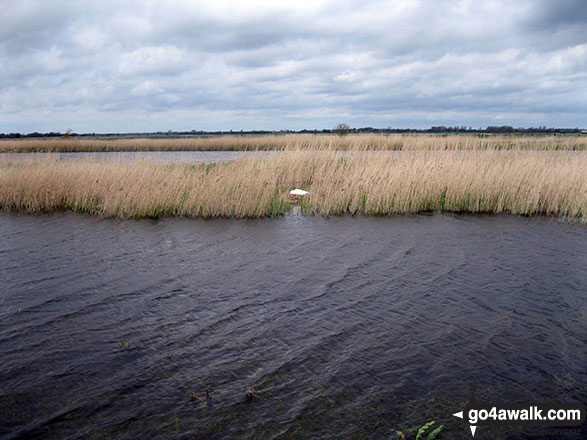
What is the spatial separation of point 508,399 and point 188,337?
332cm

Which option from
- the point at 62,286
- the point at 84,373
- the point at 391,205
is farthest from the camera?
the point at 391,205

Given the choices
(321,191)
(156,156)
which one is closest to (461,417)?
(321,191)

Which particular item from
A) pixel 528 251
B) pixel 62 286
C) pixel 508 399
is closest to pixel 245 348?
pixel 508 399

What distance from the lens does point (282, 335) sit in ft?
A: 16.0

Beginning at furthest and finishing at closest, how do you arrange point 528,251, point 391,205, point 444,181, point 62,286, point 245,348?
point 444,181, point 391,205, point 528,251, point 62,286, point 245,348

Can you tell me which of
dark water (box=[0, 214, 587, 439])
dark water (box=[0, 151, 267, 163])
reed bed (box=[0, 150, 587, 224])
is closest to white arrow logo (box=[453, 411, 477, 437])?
dark water (box=[0, 214, 587, 439])

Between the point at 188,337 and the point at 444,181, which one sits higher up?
the point at 444,181

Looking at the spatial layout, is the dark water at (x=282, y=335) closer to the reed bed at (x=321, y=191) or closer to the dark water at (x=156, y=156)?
the reed bed at (x=321, y=191)

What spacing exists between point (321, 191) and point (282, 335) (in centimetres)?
856

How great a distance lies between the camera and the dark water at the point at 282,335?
3.52 metres

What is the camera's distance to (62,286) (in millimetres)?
6473

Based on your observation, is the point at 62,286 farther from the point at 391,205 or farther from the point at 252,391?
the point at 391,205

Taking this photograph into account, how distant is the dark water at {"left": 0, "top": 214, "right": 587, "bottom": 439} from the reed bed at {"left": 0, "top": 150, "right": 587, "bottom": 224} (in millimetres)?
3055

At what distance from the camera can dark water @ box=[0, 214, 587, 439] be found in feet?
11.5
